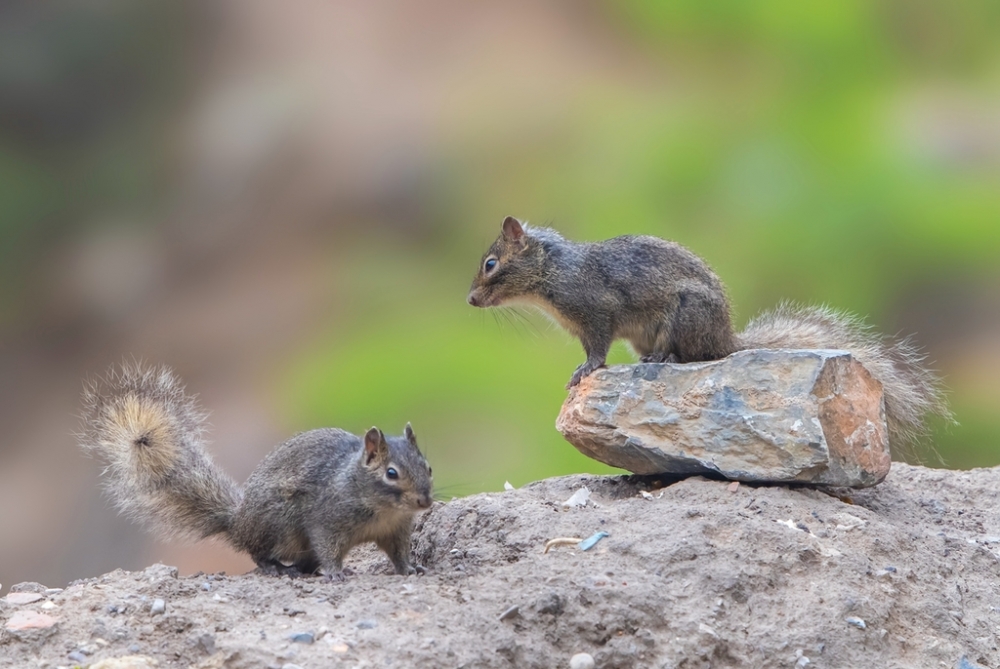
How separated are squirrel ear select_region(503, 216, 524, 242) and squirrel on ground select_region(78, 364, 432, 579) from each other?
1.13 metres

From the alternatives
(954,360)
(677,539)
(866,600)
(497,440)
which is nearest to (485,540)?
(677,539)

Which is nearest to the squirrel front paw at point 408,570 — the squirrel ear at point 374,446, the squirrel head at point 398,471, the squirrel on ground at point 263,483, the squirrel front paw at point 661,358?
the squirrel on ground at point 263,483

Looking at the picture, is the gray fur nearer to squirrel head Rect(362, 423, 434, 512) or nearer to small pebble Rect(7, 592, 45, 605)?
squirrel head Rect(362, 423, 434, 512)

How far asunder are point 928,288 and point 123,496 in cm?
418

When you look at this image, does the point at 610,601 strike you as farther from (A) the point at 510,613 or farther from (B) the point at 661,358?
(B) the point at 661,358

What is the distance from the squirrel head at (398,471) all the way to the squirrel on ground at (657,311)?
0.92m

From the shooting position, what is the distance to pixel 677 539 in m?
3.40

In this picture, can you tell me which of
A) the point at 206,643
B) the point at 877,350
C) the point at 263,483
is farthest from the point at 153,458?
the point at 877,350

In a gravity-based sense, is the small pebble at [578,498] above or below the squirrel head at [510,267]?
below

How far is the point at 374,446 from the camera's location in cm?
353

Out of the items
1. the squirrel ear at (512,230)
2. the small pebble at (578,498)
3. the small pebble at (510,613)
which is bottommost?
the small pebble at (510,613)

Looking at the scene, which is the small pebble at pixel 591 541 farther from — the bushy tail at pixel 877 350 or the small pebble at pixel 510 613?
the bushy tail at pixel 877 350

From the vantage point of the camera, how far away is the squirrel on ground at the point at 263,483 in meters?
3.51

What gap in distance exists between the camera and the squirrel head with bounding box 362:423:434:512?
3.45 m
